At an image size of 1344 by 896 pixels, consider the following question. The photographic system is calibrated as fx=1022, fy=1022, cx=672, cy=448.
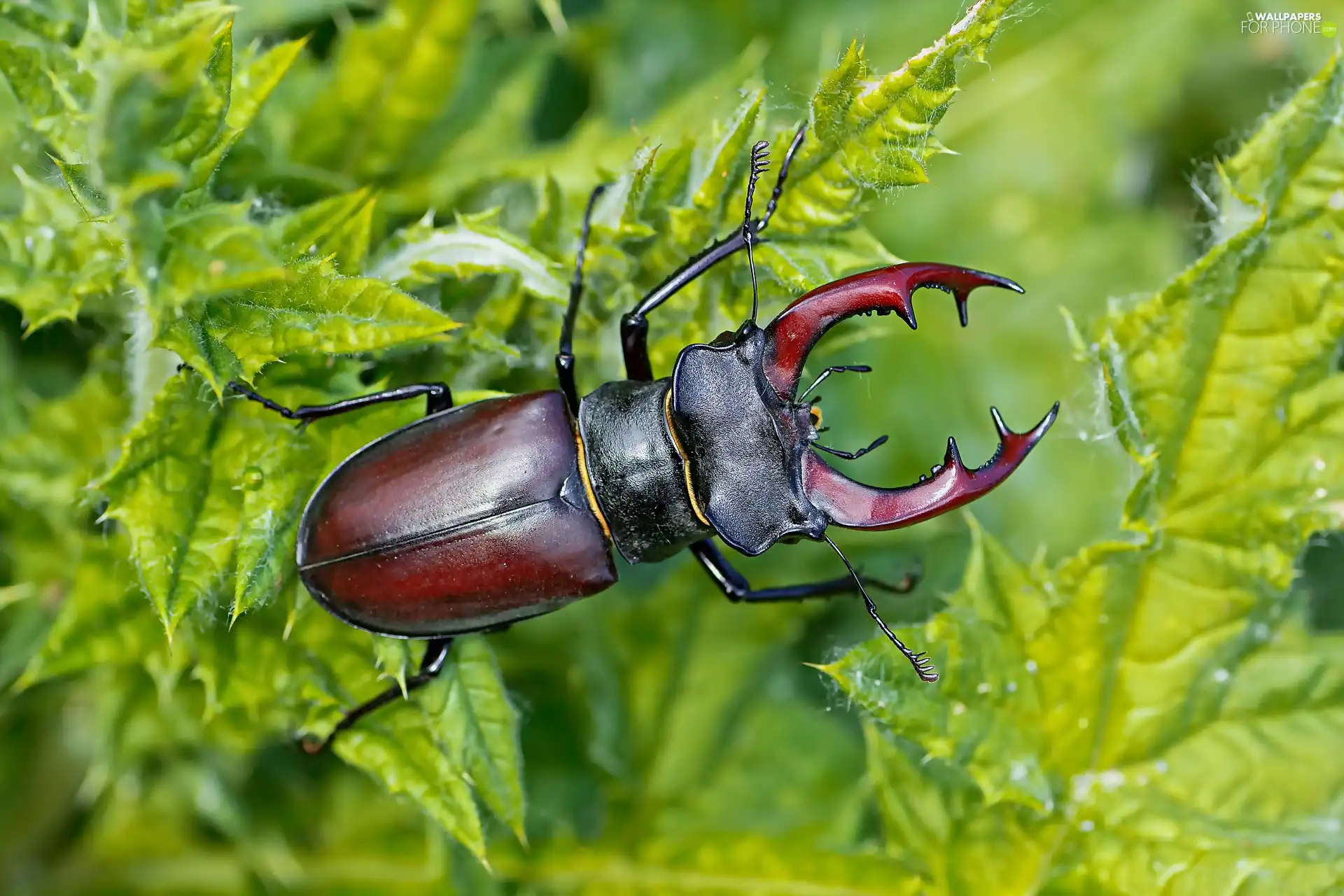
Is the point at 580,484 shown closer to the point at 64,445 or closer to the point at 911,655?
the point at 911,655

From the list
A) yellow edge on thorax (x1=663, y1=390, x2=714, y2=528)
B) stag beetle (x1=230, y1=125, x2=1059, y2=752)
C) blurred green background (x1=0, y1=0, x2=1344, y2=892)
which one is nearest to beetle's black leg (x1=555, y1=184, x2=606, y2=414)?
stag beetle (x1=230, y1=125, x2=1059, y2=752)

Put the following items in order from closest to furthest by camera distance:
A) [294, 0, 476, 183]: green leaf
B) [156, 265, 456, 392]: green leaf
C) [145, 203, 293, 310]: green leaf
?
[145, 203, 293, 310]: green leaf, [156, 265, 456, 392]: green leaf, [294, 0, 476, 183]: green leaf

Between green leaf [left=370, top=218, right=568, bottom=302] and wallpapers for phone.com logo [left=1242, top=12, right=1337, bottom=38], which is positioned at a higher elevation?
green leaf [left=370, top=218, right=568, bottom=302]

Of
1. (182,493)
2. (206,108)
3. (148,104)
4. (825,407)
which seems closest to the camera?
(148,104)

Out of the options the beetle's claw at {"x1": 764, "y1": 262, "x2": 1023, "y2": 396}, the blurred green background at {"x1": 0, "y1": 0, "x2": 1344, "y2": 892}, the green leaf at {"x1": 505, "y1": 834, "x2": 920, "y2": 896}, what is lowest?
the green leaf at {"x1": 505, "y1": 834, "x2": 920, "y2": 896}

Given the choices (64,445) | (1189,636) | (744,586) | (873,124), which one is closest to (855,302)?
(873,124)

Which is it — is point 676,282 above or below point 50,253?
below

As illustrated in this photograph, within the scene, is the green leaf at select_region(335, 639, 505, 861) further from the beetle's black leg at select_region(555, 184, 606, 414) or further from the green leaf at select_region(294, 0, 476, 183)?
the green leaf at select_region(294, 0, 476, 183)
